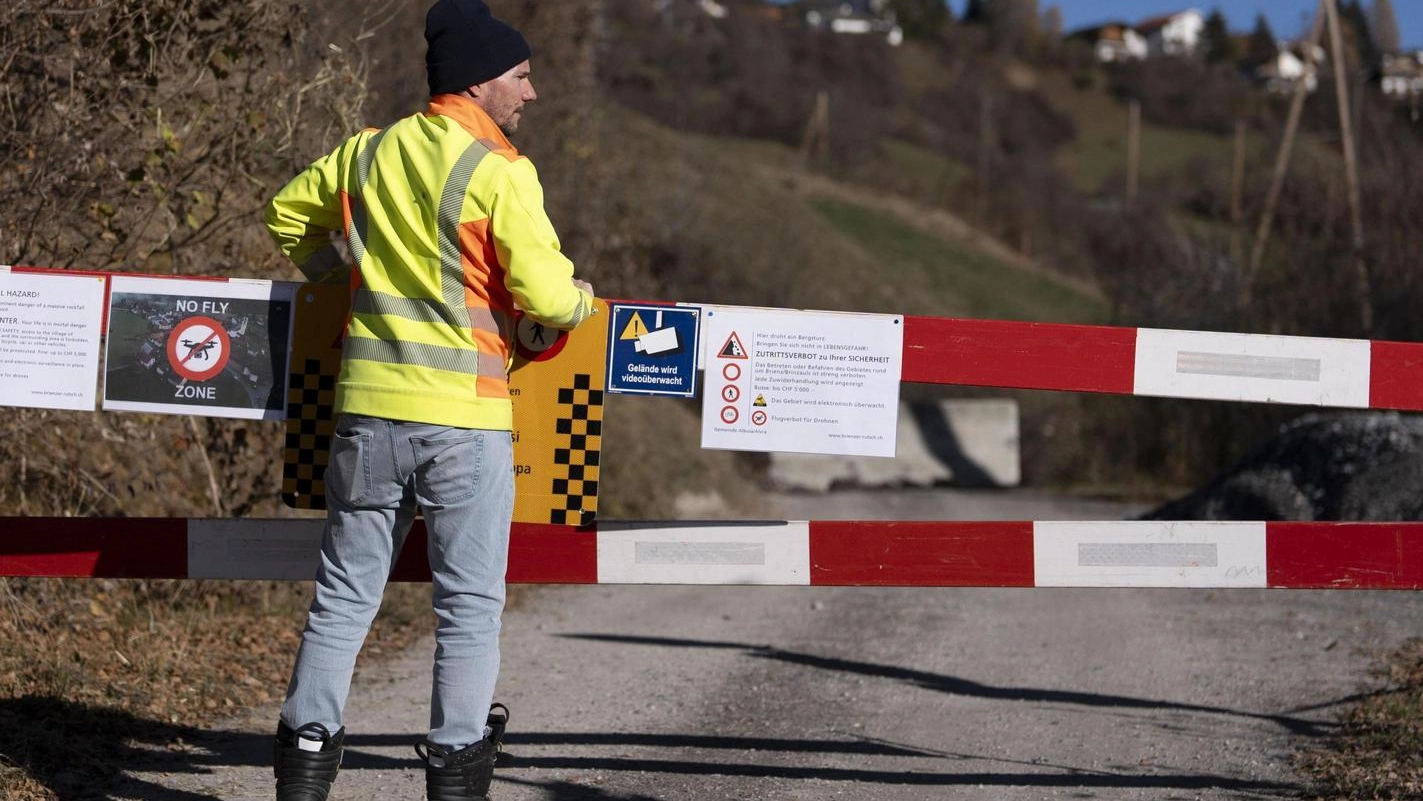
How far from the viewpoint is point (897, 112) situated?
230 ft

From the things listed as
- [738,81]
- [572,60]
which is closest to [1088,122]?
[738,81]

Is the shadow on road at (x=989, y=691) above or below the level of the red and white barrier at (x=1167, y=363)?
below

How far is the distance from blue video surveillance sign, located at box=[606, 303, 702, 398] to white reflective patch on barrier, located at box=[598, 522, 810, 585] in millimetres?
457

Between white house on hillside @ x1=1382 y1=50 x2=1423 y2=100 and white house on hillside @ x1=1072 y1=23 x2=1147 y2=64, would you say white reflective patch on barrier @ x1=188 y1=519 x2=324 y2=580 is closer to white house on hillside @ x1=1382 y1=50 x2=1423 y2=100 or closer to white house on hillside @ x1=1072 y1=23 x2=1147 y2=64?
white house on hillside @ x1=1382 y1=50 x2=1423 y2=100

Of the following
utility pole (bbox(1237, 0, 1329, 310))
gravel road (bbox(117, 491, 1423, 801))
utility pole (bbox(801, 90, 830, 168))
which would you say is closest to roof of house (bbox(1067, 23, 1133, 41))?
utility pole (bbox(801, 90, 830, 168))

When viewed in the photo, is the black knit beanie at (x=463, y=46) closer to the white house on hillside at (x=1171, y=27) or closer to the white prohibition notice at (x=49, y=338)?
the white prohibition notice at (x=49, y=338)

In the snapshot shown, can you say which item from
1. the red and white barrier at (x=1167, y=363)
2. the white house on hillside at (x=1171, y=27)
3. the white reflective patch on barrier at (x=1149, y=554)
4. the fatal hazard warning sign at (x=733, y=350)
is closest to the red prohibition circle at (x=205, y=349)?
the fatal hazard warning sign at (x=733, y=350)

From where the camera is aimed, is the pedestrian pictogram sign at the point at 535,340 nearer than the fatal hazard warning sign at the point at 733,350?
Yes

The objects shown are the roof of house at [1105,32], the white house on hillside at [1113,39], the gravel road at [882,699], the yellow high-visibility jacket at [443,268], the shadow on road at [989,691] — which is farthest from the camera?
the roof of house at [1105,32]

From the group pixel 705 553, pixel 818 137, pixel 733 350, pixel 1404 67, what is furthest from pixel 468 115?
pixel 818 137

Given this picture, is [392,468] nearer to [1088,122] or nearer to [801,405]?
[801,405]

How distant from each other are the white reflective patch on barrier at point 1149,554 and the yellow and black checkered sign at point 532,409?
1.39m

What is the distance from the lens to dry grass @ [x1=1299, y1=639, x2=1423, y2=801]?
470cm

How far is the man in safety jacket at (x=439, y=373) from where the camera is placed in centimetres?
359
